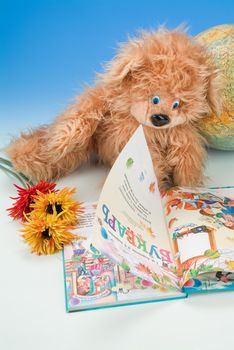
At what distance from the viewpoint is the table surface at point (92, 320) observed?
925 millimetres

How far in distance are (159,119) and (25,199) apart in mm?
314

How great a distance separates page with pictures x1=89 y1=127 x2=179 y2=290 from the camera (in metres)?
0.94

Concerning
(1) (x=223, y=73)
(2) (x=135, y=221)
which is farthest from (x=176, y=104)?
(2) (x=135, y=221)

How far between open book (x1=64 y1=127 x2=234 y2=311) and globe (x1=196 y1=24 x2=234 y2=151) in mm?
221

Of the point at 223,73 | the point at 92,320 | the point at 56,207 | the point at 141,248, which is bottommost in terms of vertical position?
the point at 92,320

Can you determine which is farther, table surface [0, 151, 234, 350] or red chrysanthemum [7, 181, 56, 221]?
red chrysanthemum [7, 181, 56, 221]

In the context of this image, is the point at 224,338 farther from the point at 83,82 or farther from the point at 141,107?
the point at 83,82

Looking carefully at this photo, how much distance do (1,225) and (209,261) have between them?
0.46m

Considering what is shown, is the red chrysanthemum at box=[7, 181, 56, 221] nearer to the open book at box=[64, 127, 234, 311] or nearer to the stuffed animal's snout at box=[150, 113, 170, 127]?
the open book at box=[64, 127, 234, 311]

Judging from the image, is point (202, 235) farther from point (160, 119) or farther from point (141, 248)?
point (160, 119)

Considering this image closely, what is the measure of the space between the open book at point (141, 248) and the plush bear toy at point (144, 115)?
121 mm

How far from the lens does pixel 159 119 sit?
1156 mm

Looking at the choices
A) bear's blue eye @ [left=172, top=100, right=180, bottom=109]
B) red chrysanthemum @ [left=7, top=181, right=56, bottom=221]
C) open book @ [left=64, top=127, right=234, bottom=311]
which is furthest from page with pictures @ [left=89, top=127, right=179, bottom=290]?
red chrysanthemum @ [left=7, top=181, right=56, bottom=221]

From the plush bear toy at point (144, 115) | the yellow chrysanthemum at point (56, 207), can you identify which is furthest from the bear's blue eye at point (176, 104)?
the yellow chrysanthemum at point (56, 207)
